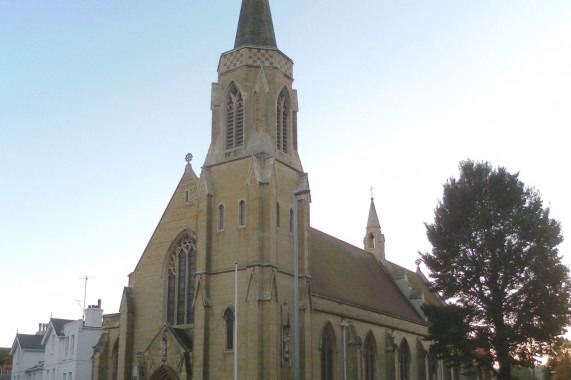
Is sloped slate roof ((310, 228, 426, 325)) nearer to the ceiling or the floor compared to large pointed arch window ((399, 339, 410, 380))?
nearer to the ceiling

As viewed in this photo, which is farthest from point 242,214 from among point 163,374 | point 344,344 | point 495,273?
point 495,273

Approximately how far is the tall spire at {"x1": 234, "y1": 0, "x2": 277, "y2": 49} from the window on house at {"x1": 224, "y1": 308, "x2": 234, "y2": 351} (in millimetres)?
15349

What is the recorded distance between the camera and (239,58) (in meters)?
37.1

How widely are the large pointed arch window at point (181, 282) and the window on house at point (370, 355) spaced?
12.7m

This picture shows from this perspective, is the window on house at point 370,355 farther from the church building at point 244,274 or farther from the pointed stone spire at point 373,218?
the pointed stone spire at point 373,218

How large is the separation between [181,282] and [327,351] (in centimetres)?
944

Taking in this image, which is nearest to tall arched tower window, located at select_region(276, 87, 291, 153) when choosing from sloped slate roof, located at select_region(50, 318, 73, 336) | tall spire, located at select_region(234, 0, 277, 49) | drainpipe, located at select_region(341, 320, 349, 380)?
tall spire, located at select_region(234, 0, 277, 49)

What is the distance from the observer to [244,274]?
32.9m

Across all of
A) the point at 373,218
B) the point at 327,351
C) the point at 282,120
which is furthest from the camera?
the point at 373,218

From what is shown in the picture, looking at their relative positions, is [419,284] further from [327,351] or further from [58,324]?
[58,324]

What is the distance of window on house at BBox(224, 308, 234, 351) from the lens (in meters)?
32.5

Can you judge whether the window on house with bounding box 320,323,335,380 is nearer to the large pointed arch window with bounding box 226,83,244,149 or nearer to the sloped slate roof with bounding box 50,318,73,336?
the large pointed arch window with bounding box 226,83,244,149

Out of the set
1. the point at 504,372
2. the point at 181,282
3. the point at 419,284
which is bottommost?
the point at 504,372

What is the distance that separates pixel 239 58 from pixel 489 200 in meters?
16.1
